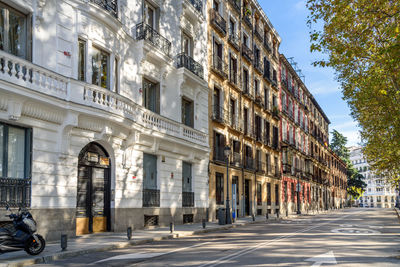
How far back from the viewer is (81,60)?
15.2 meters

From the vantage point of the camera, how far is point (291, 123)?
158 feet

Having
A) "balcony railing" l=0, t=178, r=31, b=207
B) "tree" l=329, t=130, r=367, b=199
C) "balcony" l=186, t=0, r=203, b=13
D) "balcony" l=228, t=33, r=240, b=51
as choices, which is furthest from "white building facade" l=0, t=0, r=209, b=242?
"tree" l=329, t=130, r=367, b=199

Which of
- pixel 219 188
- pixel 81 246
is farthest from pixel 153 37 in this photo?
pixel 219 188

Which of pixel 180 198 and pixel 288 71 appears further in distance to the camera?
pixel 288 71

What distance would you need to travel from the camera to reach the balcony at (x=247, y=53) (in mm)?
32594

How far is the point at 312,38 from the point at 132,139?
816 centimetres

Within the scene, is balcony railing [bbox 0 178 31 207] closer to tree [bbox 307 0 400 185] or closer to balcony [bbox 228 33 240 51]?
tree [bbox 307 0 400 185]

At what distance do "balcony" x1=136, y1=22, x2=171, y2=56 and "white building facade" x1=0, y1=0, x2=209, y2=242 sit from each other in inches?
2.2

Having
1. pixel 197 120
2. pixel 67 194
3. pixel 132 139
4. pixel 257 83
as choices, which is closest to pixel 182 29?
pixel 197 120

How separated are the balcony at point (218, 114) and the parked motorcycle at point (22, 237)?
17065 millimetres

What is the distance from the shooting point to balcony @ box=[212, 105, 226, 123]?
26.3 m

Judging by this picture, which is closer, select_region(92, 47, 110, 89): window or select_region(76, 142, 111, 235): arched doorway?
select_region(76, 142, 111, 235): arched doorway

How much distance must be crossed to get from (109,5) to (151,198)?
28.8 feet

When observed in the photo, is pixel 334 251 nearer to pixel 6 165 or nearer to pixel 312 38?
pixel 312 38
